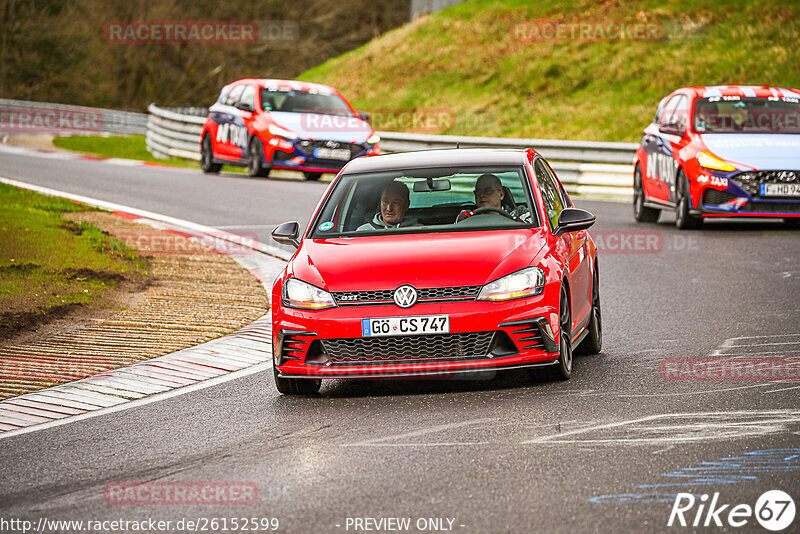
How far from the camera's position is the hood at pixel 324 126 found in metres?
24.8

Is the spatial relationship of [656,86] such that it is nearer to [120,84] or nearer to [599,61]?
[599,61]

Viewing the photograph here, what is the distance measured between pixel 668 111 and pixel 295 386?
11.8 metres

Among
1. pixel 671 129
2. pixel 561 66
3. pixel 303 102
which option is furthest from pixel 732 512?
pixel 561 66

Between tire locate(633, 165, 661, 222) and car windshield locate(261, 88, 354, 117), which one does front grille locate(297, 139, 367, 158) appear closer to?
car windshield locate(261, 88, 354, 117)

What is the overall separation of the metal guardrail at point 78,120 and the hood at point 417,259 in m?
37.7

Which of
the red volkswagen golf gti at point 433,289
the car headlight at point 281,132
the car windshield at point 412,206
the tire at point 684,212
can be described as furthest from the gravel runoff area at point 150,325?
the car headlight at point 281,132

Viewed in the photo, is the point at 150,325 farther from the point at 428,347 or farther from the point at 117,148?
the point at 117,148

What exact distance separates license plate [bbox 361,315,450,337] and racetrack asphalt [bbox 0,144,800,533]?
1.38ft

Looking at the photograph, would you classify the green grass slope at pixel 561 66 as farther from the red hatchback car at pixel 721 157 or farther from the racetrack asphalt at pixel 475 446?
the racetrack asphalt at pixel 475 446

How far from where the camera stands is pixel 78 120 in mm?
45906

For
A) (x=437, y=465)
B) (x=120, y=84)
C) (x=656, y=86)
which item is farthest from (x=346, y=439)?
(x=120, y=84)

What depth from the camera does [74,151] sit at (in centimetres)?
3425

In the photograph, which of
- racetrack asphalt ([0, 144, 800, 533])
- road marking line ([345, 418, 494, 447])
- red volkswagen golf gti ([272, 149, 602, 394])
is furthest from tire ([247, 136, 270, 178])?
road marking line ([345, 418, 494, 447])

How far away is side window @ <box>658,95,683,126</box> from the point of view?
61.6ft
